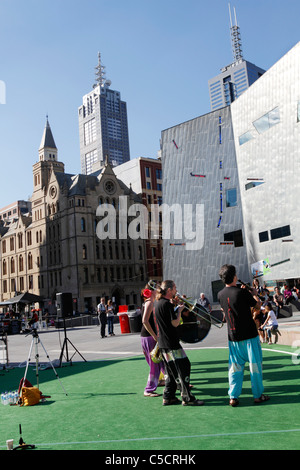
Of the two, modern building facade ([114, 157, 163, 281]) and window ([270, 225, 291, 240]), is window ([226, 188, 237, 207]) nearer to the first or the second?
window ([270, 225, 291, 240])

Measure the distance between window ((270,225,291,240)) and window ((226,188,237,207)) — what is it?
17.0 ft

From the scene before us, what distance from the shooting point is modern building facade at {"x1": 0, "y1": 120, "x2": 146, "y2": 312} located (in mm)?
62062

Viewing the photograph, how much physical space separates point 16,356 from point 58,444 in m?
12.8

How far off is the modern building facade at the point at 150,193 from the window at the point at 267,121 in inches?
1341

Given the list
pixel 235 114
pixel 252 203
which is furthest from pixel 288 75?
pixel 252 203

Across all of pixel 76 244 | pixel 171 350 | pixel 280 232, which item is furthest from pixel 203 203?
pixel 171 350

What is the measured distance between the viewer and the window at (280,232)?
111 feet

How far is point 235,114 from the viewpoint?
1533 inches

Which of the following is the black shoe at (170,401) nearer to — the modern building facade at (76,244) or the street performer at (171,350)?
the street performer at (171,350)

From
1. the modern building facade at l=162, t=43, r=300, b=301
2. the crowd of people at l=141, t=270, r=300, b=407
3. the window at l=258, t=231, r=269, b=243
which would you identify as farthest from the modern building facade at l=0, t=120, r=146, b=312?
the crowd of people at l=141, t=270, r=300, b=407

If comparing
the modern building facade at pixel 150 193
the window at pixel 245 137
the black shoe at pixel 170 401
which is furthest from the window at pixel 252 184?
the modern building facade at pixel 150 193

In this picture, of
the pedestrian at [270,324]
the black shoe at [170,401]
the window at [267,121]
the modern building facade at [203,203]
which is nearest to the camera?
the black shoe at [170,401]

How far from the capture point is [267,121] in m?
35.2

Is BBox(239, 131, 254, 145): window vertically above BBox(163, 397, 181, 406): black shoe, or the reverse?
BBox(239, 131, 254, 145): window
